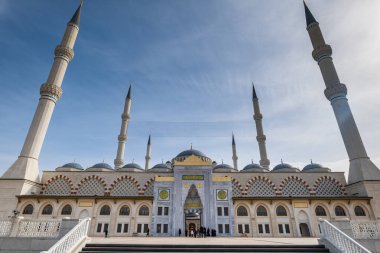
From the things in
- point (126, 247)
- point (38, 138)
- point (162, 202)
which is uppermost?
point (38, 138)

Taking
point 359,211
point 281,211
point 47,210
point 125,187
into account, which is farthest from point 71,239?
point 359,211

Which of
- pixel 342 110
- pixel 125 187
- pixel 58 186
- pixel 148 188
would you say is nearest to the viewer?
pixel 342 110

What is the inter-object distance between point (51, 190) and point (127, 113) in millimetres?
16731

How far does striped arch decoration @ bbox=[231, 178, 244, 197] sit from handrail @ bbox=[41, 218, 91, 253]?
62.1 feet

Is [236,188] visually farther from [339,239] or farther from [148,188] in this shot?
[339,239]

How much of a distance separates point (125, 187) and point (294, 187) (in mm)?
19954

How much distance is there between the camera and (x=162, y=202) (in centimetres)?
2273

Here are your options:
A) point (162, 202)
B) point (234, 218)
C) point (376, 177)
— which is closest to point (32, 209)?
point (162, 202)

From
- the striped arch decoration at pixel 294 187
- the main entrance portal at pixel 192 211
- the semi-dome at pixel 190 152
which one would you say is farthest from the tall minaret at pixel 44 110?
the striped arch decoration at pixel 294 187

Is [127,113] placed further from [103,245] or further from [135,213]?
[103,245]

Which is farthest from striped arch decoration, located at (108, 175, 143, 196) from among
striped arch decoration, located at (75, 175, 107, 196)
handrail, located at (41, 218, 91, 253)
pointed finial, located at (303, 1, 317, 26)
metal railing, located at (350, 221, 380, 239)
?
pointed finial, located at (303, 1, 317, 26)

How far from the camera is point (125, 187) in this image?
2638cm

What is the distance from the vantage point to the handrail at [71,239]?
734 cm

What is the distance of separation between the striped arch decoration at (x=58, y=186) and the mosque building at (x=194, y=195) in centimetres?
10
